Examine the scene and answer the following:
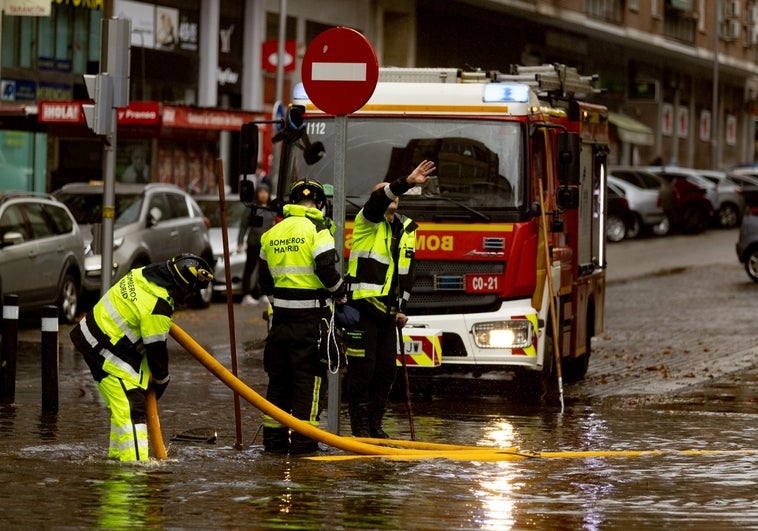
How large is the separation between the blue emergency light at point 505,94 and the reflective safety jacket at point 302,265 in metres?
3.59

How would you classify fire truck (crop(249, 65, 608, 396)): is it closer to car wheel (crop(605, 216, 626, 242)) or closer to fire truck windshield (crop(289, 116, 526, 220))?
fire truck windshield (crop(289, 116, 526, 220))

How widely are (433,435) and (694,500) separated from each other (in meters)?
3.25

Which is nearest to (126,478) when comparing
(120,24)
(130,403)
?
(130,403)

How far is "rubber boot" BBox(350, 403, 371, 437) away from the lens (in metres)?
11.6

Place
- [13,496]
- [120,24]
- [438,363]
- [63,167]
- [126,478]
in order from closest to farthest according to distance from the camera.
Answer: [13,496]
[126,478]
[438,363]
[120,24]
[63,167]

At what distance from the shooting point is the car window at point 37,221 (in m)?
20.2

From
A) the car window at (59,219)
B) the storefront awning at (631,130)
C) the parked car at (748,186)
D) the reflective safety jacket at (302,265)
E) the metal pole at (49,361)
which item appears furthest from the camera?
the storefront awning at (631,130)

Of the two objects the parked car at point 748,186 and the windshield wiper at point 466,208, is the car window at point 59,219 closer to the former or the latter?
the windshield wiper at point 466,208

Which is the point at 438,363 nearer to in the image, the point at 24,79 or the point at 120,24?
the point at 120,24

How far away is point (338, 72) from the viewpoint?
35.3ft

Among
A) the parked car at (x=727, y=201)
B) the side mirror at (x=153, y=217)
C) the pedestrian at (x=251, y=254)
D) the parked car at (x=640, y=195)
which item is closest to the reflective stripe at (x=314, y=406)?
the pedestrian at (x=251, y=254)

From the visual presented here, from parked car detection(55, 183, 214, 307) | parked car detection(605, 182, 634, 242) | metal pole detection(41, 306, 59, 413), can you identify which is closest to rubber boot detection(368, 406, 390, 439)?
metal pole detection(41, 306, 59, 413)

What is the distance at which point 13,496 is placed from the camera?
8.77 m

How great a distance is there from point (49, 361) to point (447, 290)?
3.19 metres
